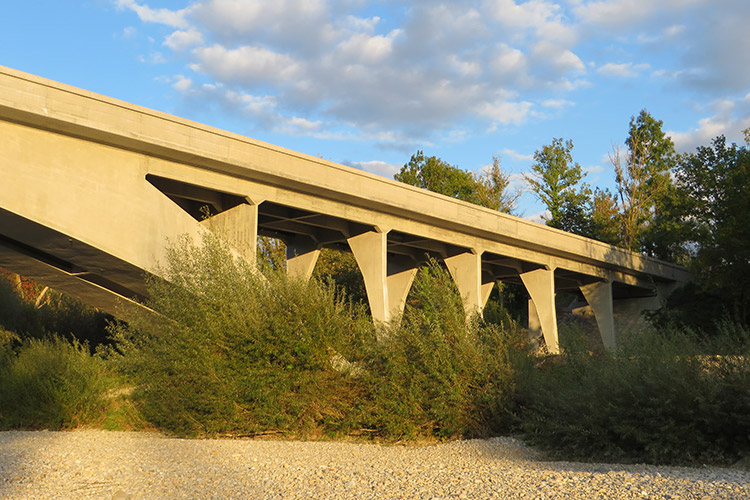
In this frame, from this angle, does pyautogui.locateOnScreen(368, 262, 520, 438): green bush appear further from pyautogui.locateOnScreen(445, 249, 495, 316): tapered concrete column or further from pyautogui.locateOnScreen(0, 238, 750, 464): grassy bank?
pyautogui.locateOnScreen(445, 249, 495, 316): tapered concrete column

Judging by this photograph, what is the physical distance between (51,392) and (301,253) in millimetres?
12389

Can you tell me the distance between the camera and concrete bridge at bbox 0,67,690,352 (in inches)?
590

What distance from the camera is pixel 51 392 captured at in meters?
15.3

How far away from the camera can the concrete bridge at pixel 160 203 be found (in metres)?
15.0

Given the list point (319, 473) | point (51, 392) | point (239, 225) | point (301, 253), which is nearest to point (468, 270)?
point (301, 253)

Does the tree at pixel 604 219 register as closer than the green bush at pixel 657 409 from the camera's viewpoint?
No

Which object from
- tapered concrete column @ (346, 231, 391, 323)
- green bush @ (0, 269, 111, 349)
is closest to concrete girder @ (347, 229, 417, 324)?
tapered concrete column @ (346, 231, 391, 323)

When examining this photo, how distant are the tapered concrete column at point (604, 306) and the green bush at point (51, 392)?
26.4m

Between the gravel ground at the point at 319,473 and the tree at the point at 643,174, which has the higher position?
the tree at the point at 643,174

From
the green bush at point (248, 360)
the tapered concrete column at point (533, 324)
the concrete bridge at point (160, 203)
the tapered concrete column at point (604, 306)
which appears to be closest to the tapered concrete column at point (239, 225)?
the concrete bridge at point (160, 203)

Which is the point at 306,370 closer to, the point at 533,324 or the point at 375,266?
the point at 375,266

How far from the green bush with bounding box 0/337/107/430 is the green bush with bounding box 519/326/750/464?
369 inches

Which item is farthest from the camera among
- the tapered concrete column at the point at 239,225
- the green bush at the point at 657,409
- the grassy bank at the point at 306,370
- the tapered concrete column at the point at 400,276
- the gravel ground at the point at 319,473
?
the tapered concrete column at the point at 400,276

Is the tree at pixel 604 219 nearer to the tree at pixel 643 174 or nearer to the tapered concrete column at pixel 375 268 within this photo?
the tree at pixel 643 174
